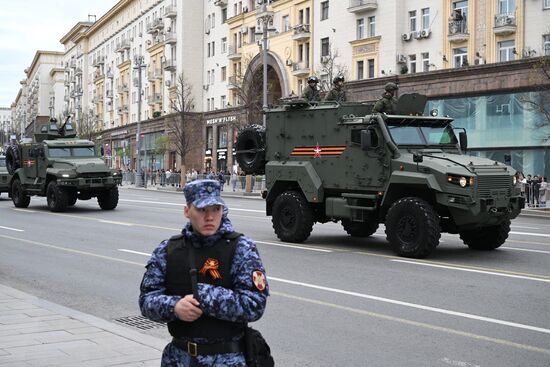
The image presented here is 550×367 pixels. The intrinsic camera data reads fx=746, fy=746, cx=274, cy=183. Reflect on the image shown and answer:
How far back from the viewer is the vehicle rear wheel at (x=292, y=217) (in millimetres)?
15359

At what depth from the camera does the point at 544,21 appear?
35.8 metres

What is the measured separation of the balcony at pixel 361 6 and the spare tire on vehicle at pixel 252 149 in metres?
30.2

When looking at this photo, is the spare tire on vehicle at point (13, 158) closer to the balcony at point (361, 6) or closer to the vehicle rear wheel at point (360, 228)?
the vehicle rear wheel at point (360, 228)

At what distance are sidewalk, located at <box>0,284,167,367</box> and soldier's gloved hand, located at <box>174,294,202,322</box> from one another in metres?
2.71

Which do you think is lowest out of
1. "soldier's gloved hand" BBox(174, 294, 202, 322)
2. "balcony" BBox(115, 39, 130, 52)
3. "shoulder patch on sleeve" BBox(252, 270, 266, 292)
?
"soldier's gloved hand" BBox(174, 294, 202, 322)

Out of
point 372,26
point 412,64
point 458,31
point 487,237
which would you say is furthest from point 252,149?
point 372,26

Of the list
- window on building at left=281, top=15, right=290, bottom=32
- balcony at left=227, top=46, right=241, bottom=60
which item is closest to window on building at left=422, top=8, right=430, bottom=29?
window on building at left=281, top=15, right=290, bottom=32

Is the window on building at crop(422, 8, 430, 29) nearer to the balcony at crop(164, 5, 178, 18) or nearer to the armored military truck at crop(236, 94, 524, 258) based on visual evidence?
the armored military truck at crop(236, 94, 524, 258)

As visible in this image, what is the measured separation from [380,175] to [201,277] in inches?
415

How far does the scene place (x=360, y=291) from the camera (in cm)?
993

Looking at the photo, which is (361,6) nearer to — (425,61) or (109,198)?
(425,61)

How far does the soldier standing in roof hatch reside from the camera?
3.49 metres

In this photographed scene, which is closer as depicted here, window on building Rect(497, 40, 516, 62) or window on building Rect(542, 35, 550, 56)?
window on building Rect(542, 35, 550, 56)

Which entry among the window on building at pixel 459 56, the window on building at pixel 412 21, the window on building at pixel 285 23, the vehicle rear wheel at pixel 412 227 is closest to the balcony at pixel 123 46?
the window on building at pixel 285 23
